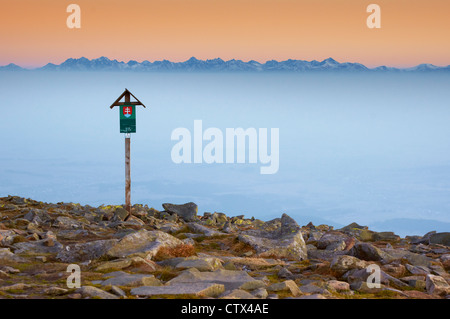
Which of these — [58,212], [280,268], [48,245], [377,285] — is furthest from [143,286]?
[58,212]

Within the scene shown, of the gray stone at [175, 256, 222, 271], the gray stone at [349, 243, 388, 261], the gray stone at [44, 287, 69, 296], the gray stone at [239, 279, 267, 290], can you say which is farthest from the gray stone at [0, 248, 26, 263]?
the gray stone at [349, 243, 388, 261]

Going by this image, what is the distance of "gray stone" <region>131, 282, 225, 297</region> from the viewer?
12.3 metres

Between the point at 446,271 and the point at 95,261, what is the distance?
35.3 feet

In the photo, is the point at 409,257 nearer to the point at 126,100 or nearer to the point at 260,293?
the point at 260,293

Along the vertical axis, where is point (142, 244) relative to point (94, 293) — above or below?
above

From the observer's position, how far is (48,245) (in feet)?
63.0

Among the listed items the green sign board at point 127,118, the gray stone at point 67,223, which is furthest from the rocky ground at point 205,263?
the green sign board at point 127,118

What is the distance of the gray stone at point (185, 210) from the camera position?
29859 millimetres

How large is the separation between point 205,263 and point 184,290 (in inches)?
106

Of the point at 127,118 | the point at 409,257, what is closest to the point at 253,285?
Result: the point at 409,257

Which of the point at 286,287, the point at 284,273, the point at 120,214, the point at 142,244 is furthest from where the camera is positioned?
the point at 120,214

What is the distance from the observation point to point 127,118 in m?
25.5

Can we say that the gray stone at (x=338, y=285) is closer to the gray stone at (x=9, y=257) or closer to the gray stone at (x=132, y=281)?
the gray stone at (x=132, y=281)

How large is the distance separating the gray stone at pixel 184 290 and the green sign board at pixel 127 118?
45.2 feet
